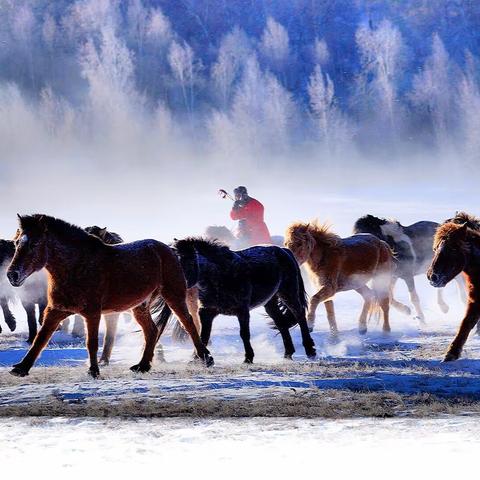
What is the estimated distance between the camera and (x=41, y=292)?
14.6 metres

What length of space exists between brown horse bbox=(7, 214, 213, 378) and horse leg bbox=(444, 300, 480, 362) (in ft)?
11.2

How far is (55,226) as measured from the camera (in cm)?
846

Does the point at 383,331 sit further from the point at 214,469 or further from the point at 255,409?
the point at 214,469

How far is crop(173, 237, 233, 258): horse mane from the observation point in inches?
390

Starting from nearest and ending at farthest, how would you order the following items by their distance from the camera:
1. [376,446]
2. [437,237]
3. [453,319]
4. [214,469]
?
[214,469] < [376,446] < [437,237] < [453,319]

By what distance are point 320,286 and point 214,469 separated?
8.71m

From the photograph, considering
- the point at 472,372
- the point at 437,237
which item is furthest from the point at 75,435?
the point at 437,237

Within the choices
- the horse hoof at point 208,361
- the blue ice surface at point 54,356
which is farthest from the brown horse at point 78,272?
the blue ice surface at point 54,356

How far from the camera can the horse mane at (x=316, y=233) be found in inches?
525

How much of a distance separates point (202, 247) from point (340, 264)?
4492 mm

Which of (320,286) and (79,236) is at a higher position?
(79,236)

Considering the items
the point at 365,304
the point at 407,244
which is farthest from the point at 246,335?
the point at 407,244

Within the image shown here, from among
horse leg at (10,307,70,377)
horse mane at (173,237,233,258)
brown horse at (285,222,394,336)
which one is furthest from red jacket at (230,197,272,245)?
horse leg at (10,307,70,377)

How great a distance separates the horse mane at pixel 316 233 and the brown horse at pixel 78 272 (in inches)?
178
